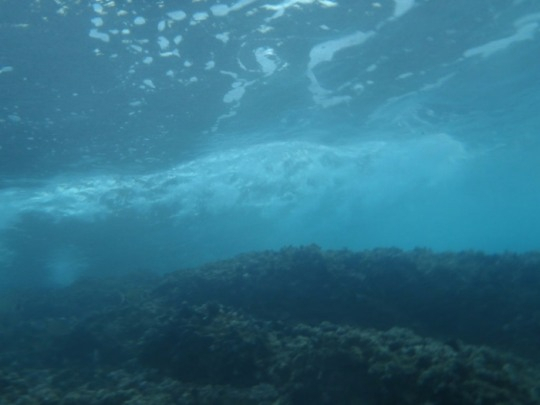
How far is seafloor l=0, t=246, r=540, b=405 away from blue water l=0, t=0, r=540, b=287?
7475 mm

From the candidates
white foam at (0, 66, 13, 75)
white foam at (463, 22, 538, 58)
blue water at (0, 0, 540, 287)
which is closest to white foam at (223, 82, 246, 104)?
blue water at (0, 0, 540, 287)

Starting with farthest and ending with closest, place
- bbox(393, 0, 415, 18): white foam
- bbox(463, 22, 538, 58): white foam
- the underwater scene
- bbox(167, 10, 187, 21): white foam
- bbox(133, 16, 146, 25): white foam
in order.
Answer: bbox(463, 22, 538, 58): white foam
bbox(393, 0, 415, 18): white foam
bbox(167, 10, 187, 21): white foam
bbox(133, 16, 146, 25): white foam
the underwater scene

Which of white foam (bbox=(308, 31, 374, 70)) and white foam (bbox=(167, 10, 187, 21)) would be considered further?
white foam (bbox=(308, 31, 374, 70))

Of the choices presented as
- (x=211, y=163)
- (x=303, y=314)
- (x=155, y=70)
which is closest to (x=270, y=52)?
(x=155, y=70)

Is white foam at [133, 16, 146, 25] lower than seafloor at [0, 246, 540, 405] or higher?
higher

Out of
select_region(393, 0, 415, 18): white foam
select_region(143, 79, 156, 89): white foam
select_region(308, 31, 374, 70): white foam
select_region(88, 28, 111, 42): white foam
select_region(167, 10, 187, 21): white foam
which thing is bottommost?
select_region(88, 28, 111, 42): white foam

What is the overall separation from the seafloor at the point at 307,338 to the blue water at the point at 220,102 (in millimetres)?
7475

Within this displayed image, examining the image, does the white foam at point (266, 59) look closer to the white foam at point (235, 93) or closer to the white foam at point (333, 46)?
the white foam at point (235, 93)

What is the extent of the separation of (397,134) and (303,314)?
2396 cm

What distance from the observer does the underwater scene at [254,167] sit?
23.3ft

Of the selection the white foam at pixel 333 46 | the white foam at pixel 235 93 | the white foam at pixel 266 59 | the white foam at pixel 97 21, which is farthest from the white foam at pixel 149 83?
the white foam at pixel 333 46

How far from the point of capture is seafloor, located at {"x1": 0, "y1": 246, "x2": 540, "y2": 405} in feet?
20.2

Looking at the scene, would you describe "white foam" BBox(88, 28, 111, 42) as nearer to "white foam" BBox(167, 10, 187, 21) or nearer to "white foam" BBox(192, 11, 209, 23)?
"white foam" BBox(167, 10, 187, 21)

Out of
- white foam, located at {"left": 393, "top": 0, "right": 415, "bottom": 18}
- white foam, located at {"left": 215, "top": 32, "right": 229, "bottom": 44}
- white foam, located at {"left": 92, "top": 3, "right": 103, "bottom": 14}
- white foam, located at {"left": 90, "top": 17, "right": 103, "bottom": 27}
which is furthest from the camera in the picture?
white foam, located at {"left": 393, "top": 0, "right": 415, "bottom": 18}
